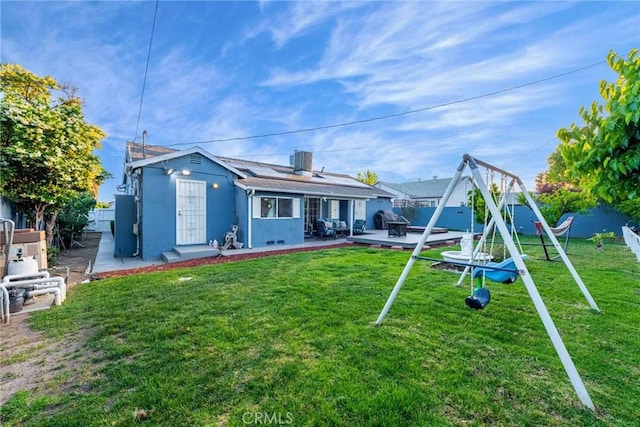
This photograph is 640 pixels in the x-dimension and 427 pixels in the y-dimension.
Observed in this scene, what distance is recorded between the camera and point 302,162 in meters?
17.2

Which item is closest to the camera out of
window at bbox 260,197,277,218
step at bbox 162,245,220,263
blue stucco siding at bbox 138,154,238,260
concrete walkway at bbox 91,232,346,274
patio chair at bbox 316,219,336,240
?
concrete walkway at bbox 91,232,346,274

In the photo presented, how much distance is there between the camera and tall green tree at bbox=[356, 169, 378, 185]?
121 ft

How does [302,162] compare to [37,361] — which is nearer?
[37,361]

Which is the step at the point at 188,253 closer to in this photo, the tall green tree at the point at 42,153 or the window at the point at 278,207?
the window at the point at 278,207

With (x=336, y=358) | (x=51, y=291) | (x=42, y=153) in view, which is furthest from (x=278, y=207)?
(x=336, y=358)

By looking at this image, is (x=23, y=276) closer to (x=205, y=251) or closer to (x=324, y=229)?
(x=205, y=251)

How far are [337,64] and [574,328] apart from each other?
11.5 metres

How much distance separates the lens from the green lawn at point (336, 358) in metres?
2.10

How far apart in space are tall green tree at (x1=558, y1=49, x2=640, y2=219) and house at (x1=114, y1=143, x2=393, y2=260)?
930 cm

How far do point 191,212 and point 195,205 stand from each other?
287 mm

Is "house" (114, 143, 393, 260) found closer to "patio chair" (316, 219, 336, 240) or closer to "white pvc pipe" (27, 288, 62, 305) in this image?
"patio chair" (316, 219, 336, 240)

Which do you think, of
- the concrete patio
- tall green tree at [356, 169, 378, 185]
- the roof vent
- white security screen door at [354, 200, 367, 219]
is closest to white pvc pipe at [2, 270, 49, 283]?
the concrete patio

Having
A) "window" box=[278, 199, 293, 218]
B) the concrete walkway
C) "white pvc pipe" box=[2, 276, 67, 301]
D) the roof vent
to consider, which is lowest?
the concrete walkway

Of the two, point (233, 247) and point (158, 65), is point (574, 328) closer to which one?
point (233, 247)
